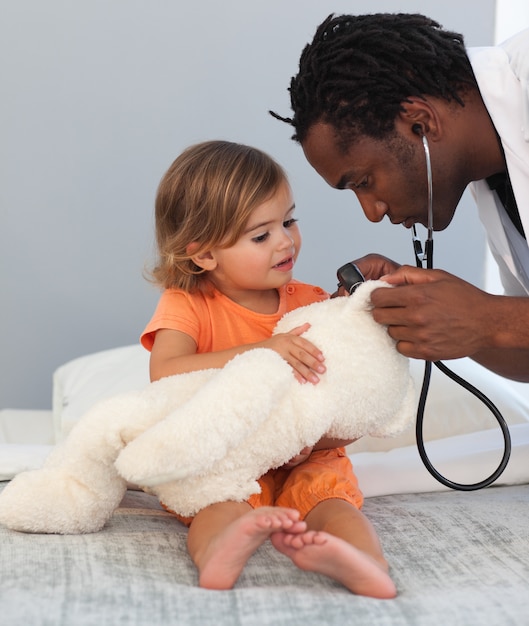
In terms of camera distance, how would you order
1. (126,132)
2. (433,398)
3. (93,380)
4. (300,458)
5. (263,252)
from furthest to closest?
(126,132), (93,380), (433,398), (263,252), (300,458)

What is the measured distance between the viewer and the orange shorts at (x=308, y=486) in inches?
54.3

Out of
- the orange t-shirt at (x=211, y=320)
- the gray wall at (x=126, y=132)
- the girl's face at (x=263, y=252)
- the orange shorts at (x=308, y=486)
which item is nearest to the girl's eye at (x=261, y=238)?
the girl's face at (x=263, y=252)

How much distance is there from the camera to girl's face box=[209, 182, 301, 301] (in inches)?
61.2

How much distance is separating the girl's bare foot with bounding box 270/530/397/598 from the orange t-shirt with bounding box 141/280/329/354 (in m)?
0.57

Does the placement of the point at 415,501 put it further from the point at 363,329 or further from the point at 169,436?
the point at 169,436

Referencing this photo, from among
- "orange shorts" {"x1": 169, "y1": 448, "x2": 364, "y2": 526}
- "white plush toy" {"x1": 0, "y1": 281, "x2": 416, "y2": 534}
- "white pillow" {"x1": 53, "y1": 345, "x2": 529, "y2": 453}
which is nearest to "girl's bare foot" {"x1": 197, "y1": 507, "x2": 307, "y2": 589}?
"white plush toy" {"x1": 0, "y1": 281, "x2": 416, "y2": 534}

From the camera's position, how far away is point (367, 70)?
1.49 meters

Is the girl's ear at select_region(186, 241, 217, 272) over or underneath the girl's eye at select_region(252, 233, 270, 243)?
underneath

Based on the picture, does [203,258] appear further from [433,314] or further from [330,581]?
[330,581]

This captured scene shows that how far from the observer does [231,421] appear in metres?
1.18

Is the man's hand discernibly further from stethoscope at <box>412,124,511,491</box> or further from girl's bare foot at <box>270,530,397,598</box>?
girl's bare foot at <box>270,530,397,598</box>

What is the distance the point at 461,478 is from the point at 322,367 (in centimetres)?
57

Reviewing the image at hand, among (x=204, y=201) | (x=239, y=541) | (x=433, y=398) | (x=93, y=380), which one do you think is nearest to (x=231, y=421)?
(x=239, y=541)

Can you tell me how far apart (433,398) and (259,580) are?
1.02m
